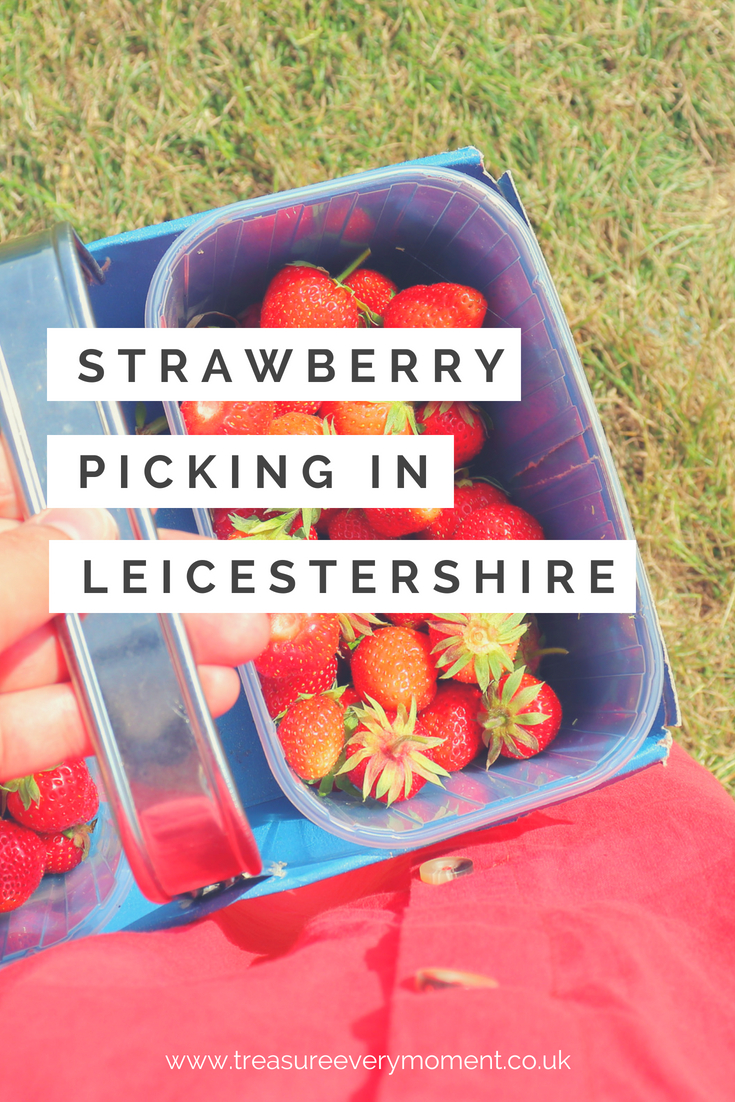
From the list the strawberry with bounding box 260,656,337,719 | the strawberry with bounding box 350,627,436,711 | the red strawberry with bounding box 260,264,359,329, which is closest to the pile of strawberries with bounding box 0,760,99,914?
the strawberry with bounding box 260,656,337,719

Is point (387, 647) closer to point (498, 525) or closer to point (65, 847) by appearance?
point (498, 525)

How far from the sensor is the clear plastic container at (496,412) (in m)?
0.83

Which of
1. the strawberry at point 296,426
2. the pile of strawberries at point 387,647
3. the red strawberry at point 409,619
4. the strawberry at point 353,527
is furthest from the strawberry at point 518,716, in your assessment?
the strawberry at point 296,426

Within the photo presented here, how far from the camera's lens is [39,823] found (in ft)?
2.98

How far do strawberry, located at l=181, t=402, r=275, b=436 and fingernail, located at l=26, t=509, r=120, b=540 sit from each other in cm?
30

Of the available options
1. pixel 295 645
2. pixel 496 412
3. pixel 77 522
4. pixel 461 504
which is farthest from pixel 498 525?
pixel 77 522

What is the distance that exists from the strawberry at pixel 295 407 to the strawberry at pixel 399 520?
143 millimetres

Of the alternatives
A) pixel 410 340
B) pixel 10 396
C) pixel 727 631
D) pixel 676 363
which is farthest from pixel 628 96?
pixel 10 396

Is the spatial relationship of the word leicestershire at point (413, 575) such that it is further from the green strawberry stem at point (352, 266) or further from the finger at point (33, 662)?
the green strawberry stem at point (352, 266)

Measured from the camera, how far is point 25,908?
3.01 feet

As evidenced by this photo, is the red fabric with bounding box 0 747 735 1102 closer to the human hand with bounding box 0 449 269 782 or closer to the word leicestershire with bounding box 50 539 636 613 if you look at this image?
the human hand with bounding box 0 449 269 782

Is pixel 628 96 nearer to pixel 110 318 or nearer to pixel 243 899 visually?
pixel 110 318

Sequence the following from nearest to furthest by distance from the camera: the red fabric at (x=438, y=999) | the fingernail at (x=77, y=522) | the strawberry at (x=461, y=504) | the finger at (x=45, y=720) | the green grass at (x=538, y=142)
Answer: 1. the red fabric at (x=438, y=999)
2. the fingernail at (x=77, y=522)
3. the finger at (x=45, y=720)
4. the strawberry at (x=461, y=504)
5. the green grass at (x=538, y=142)

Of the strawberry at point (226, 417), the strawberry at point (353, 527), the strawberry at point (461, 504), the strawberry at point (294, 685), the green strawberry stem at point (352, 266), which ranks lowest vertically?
Result: the strawberry at point (294, 685)
